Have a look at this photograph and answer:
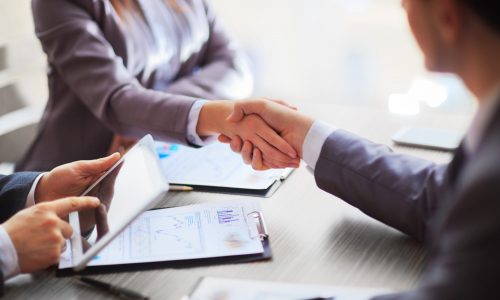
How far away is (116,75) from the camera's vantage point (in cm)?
137

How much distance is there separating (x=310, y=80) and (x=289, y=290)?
214 centimetres

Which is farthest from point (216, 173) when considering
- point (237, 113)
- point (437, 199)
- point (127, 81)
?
point (437, 199)

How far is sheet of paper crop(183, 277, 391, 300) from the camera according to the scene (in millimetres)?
Answer: 799

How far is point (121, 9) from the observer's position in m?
1.47

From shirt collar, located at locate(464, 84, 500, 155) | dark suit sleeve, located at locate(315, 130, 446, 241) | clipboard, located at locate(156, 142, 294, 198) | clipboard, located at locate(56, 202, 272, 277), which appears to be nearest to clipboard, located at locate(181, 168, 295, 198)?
clipboard, located at locate(156, 142, 294, 198)

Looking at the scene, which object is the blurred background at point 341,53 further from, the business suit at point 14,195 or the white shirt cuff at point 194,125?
the business suit at point 14,195

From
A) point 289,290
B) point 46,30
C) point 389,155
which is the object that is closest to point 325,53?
point 46,30

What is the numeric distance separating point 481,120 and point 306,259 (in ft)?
1.20

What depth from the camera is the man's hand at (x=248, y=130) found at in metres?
1.15

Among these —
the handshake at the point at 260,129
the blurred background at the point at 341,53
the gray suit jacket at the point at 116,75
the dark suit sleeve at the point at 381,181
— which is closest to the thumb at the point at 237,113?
the handshake at the point at 260,129

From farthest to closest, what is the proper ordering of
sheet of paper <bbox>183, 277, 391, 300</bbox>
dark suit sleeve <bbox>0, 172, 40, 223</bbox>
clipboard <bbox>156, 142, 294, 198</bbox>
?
clipboard <bbox>156, 142, 294, 198</bbox>
dark suit sleeve <bbox>0, 172, 40, 223</bbox>
sheet of paper <bbox>183, 277, 391, 300</bbox>

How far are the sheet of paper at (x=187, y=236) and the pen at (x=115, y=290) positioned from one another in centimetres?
4

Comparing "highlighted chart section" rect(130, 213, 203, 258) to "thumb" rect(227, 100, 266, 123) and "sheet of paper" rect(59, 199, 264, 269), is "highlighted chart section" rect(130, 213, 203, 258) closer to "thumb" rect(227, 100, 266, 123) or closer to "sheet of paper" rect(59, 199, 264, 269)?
"sheet of paper" rect(59, 199, 264, 269)

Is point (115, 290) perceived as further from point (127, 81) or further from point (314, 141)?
point (127, 81)
